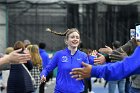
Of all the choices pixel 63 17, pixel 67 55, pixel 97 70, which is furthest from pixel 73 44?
pixel 63 17

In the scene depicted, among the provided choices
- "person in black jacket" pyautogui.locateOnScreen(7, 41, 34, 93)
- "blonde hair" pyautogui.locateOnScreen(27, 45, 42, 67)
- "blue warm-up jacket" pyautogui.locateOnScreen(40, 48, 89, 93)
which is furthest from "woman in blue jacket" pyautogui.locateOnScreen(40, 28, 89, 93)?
"blonde hair" pyautogui.locateOnScreen(27, 45, 42, 67)

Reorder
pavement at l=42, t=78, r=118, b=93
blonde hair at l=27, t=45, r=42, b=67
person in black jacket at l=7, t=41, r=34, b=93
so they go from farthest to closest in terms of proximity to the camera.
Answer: pavement at l=42, t=78, r=118, b=93 → blonde hair at l=27, t=45, r=42, b=67 → person in black jacket at l=7, t=41, r=34, b=93

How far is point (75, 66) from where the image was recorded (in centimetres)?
793

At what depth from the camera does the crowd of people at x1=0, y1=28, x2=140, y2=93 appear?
16.3ft

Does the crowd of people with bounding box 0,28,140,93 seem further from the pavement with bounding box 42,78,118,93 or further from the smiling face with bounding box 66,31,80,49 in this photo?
the pavement with bounding box 42,78,118,93

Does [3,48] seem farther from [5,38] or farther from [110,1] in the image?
[110,1]

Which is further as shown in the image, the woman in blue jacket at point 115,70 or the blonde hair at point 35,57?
the blonde hair at point 35,57

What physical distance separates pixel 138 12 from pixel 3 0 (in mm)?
5486

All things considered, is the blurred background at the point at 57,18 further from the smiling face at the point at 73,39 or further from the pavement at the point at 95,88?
the smiling face at the point at 73,39

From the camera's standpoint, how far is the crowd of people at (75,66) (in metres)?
4.96

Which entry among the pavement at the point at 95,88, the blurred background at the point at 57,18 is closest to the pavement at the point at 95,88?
the pavement at the point at 95,88

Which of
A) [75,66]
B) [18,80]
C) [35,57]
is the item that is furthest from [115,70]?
[35,57]

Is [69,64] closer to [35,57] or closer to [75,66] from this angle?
[75,66]

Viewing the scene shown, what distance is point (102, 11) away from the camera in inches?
805
